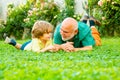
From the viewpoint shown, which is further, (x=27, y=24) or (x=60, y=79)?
(x=27, y=24)

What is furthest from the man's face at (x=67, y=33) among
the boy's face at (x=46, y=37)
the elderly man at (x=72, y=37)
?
the boy's face at (x=46, y=37)

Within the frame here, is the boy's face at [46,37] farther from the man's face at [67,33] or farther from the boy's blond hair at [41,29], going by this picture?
the man's face at [67,33]

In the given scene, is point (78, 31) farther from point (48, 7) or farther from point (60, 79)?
point (48, 7)

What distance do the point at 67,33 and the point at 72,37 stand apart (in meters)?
0.25

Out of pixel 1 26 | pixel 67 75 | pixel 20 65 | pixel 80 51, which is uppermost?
pixel 67 75

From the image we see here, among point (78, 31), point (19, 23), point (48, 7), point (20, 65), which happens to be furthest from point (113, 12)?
point (20, 65)

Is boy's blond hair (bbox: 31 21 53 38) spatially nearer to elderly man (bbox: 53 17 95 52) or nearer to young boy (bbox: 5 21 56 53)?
young boy (bbox: 5 21 56 53)

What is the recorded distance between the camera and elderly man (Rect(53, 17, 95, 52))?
301 inches

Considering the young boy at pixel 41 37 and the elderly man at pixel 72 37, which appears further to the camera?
the young boy at pixel 41 37

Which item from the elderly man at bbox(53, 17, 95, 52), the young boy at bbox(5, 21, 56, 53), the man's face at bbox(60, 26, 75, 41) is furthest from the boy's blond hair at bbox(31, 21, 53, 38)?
the man's face at bbox(60, 26, 75, 41)

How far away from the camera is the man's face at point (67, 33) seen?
7.58 metres

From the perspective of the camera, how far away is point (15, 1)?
65.3ft

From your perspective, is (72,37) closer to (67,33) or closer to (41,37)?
(67,33)

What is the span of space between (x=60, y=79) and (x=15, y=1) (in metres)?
16.5
